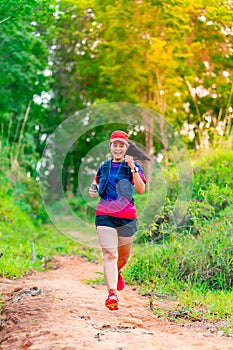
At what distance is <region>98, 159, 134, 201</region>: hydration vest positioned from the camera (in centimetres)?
459

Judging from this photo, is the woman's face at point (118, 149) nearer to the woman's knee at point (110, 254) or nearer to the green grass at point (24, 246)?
the woman's knee at point (110, 254)

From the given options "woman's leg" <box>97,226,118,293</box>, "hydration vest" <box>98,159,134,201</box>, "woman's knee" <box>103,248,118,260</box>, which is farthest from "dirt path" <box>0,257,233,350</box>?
"hydration vest" <box>98,159,134,201</box>

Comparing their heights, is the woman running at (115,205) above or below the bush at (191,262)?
above

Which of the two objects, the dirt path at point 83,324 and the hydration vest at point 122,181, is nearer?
the dirt path at point 83,324

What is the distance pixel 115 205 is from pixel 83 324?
2.96ft

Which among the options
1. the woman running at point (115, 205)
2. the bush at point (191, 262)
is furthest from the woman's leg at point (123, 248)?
the bush at point (191, 262)

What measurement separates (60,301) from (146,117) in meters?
5.74

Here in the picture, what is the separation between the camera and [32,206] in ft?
41.6

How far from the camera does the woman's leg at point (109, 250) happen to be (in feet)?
15.0

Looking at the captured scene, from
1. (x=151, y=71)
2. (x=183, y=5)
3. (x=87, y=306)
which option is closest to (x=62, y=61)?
(x=151, y=71)

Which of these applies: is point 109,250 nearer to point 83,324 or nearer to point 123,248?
point 123,248

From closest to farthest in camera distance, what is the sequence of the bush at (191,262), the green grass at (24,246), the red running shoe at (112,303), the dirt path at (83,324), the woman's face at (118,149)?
the dirt path at (83,324), the red running shoe at (112,303), the woman's face at (118,149), the bush at (191,262), the green grass at (24,246)

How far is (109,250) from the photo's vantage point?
4.59 metres

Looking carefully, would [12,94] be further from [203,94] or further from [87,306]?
[87,306]
